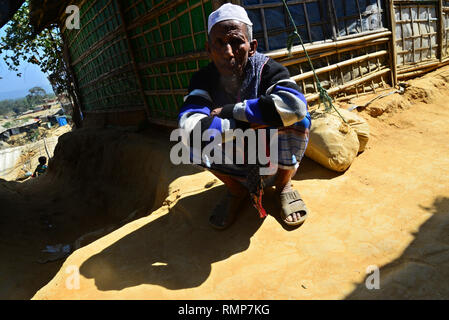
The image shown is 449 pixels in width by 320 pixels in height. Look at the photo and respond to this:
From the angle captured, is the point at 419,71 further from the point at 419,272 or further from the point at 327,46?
the point at 419,272

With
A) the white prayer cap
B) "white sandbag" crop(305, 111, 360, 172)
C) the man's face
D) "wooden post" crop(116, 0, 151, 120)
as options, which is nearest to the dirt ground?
"white sandbag" crop(305, 111, 360, 172)

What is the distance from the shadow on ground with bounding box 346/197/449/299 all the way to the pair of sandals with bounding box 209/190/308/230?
641 millimetres

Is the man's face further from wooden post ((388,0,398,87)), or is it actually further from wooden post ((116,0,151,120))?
wooden post ((116,0,151,120))

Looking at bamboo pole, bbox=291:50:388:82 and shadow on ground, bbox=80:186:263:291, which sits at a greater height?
bamboo pole, bbox=291:50:388:82

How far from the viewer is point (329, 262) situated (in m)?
1.67

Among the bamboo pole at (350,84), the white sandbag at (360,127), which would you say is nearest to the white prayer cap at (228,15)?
the white sandbag at (360,127)

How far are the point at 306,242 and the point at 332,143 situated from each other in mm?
1125

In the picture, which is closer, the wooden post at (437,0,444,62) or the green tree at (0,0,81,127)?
the wooden post at (437,0,444,62)

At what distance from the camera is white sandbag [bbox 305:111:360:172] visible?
8.58ft

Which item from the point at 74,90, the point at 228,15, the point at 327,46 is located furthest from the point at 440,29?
the point at 74,90

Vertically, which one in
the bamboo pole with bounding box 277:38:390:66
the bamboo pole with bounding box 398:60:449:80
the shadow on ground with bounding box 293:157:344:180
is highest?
the bamboo pole with bounding box 277:38:390:66

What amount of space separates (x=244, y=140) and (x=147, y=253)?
112 cm

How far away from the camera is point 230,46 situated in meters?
1.79
